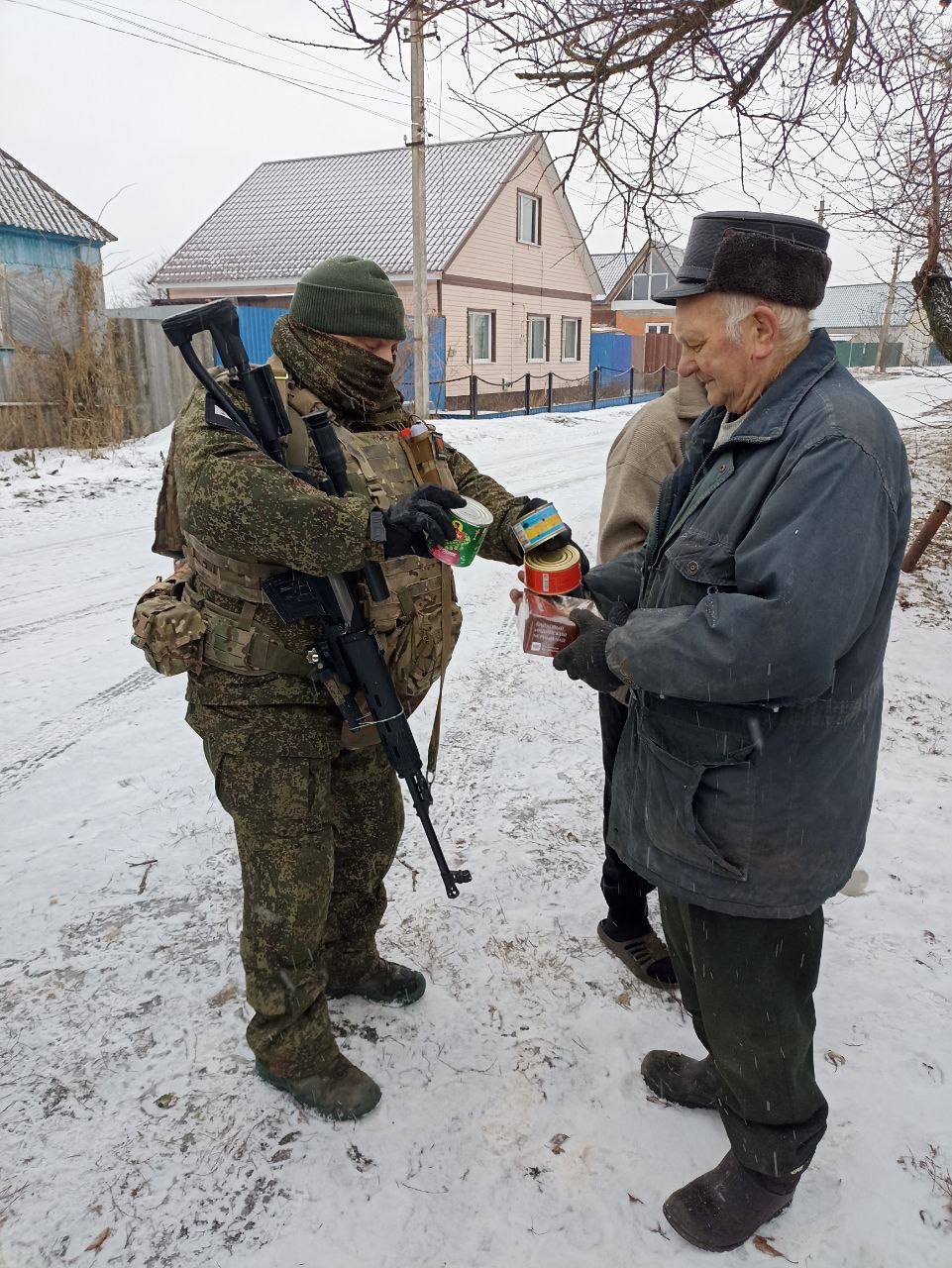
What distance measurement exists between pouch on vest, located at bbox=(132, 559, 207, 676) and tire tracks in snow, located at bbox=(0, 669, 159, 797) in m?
2.04

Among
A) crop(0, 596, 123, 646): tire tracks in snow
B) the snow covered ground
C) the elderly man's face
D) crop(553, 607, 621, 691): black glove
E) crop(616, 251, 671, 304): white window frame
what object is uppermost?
crop(616, 251, 671, 304): white window frame

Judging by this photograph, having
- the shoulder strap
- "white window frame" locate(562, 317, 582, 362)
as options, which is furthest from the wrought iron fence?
the shoulder strap

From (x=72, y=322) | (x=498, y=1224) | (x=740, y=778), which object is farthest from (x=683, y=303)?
(x=72, y=322)

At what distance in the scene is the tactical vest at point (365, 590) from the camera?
83.4 inches

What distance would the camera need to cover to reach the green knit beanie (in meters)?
2.21

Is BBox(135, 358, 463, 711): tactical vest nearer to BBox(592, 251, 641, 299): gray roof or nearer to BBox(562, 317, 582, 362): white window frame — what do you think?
BBox(562, 317, 582, 362): white window frame

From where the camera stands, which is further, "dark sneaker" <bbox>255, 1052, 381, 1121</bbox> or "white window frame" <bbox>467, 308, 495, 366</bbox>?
"white window frame" <bbox>467, 308, 495, 366</bbox>

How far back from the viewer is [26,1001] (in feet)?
8.42

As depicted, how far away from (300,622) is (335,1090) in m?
1.28

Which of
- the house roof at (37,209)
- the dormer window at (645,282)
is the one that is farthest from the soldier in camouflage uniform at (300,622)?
the dormer window at (645,282)

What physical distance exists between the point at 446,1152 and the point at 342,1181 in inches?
10.8

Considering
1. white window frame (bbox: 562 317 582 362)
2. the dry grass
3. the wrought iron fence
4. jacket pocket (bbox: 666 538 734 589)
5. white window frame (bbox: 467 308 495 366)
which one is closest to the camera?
jacket pocket (bbox: 666 538 734 589)

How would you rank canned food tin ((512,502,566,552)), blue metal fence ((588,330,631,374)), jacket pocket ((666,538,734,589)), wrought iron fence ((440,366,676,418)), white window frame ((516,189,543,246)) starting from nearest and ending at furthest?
jacket pocket ((666,538,734,589))
canned food tin ((512,502,566,552))
wrought iron fence ((440,366,676,418))
white window frame ((516,189,543,246))
blue metal fence ((588,330,631,374))

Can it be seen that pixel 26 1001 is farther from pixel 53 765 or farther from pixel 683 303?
pixel 683 303
